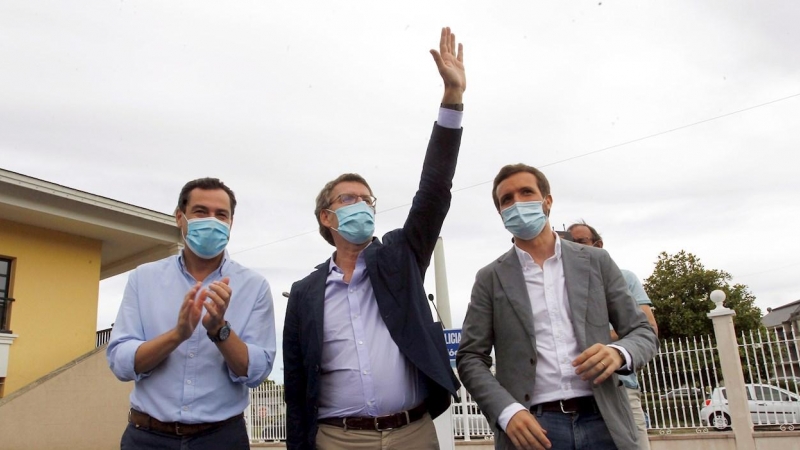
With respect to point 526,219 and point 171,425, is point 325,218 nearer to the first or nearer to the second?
point 526,219

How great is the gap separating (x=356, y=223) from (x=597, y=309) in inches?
46.7

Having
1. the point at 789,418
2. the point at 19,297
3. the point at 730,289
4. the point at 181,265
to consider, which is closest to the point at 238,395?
the point at 181,265

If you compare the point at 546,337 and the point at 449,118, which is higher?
the point at 449,118

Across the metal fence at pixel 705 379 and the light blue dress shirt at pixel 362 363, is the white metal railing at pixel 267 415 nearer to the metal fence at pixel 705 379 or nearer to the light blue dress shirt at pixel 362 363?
the metal fence at pixel 705 379

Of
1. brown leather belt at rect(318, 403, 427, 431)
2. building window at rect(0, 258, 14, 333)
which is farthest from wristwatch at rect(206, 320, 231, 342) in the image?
building window at rect(0, 258, 14, 333)

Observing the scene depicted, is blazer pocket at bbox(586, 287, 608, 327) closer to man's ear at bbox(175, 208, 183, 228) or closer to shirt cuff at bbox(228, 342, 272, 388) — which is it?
shirt cuff at bbox(228, 342, 272, 388)

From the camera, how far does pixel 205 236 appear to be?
2.80m

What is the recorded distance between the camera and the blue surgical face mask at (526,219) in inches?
111

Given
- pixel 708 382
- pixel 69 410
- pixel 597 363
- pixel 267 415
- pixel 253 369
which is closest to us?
pixel 597 363

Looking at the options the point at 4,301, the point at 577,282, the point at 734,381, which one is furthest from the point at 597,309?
the point at 4,301

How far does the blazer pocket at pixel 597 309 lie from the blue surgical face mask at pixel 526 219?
39 centimetres

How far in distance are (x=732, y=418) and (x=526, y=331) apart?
7.54 m

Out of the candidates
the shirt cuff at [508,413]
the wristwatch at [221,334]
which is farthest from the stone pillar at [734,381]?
the wristwatch at [221,334]

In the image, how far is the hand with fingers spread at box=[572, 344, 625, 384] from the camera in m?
2.23
